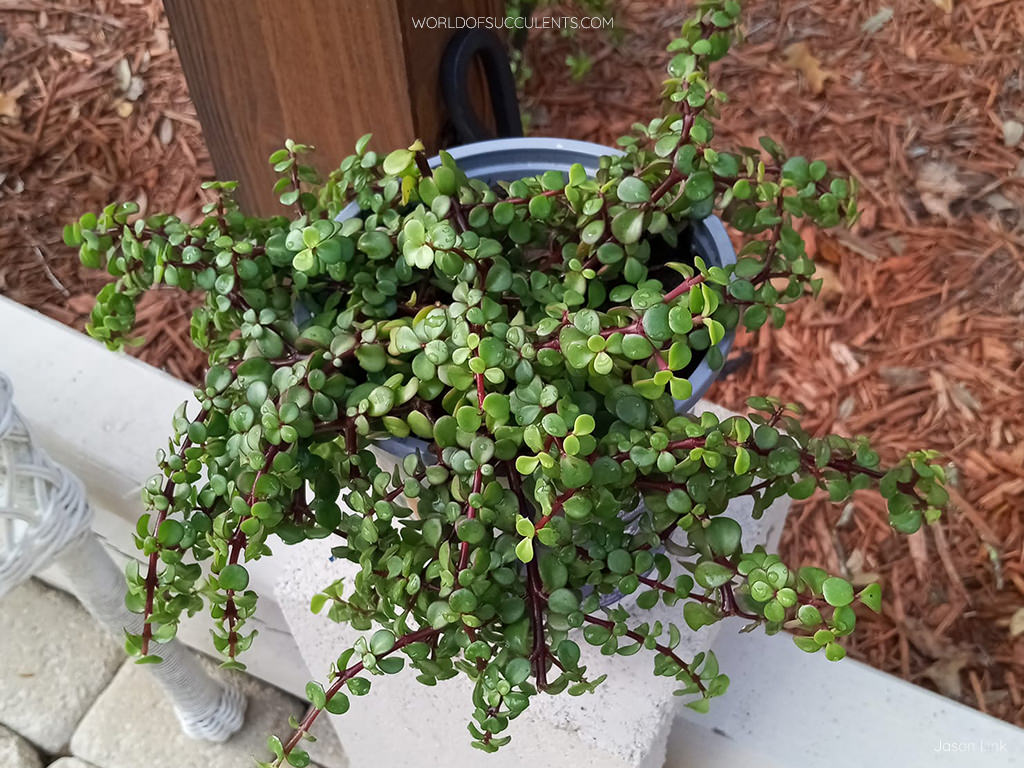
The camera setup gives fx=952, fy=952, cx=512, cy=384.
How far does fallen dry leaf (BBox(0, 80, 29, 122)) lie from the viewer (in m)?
1.81

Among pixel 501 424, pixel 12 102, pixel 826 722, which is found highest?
pixel 501 424

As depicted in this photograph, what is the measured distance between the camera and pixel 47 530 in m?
0.95

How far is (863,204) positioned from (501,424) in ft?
4.22

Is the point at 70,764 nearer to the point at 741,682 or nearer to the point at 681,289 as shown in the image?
the point at 741,682

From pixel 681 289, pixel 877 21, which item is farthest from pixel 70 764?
pixel 877 21

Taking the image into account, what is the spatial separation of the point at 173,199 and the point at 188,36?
0.60m

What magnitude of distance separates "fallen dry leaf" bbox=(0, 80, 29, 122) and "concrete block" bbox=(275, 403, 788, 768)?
1.29 meters

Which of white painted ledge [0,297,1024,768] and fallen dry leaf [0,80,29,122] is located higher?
fallen dry leaf [0,80,29,122]

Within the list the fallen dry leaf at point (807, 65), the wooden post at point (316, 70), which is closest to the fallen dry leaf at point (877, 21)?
the fallen dry leaf at point (807, 65)

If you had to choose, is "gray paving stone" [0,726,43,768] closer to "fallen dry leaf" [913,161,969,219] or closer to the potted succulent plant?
the potted succulent plant

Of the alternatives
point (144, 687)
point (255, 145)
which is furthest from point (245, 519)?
point (144, 687)

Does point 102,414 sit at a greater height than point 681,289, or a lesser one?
lesser

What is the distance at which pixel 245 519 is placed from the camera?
0.65 metres

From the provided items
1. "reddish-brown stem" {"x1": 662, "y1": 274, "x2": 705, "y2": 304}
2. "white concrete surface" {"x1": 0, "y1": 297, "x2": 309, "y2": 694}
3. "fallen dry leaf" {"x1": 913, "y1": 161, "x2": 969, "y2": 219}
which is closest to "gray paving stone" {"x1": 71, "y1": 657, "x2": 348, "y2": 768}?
"white concrete surface" {"x1": 0, "y1": 297, "x2": 309, "y2": 694}
